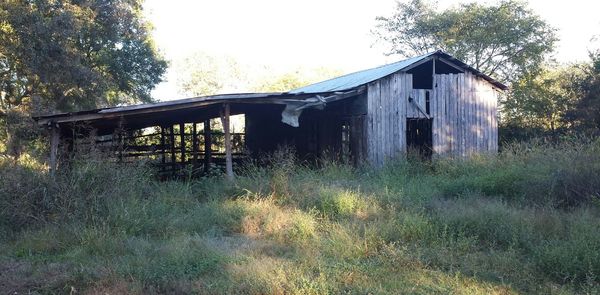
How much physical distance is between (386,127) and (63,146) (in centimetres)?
868

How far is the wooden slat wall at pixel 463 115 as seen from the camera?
15484 mm

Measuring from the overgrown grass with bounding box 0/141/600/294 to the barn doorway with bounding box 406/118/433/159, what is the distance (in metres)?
4.36

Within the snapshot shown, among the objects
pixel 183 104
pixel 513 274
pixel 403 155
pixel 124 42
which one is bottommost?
pixel 513 274

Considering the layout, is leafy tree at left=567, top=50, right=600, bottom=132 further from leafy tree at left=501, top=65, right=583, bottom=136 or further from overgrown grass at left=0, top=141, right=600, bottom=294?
overgrown grass at left=0, top=141, right=600, bottom=294

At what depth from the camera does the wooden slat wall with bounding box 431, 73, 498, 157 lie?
15.5 meters

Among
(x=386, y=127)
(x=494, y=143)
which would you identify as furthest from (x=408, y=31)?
(x=386, y=127)

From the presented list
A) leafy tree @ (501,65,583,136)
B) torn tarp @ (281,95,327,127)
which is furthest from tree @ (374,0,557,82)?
torn tarp @ (281,95,327,127)

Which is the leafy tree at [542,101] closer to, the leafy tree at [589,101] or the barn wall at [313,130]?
the leafy tree at [589,101]

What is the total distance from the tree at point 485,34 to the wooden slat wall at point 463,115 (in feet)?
40.1

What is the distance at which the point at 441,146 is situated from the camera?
50.7 ft

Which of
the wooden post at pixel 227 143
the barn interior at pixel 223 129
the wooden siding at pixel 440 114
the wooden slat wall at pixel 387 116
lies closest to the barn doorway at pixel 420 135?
the wooden siding at pixel 440 114

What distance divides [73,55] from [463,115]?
14.9 m

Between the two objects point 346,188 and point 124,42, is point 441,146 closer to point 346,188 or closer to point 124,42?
point 346,188

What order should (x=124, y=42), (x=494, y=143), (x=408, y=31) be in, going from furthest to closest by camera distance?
(x=408, y=31) < (x=124, y=42) < (x=494, y=143)
